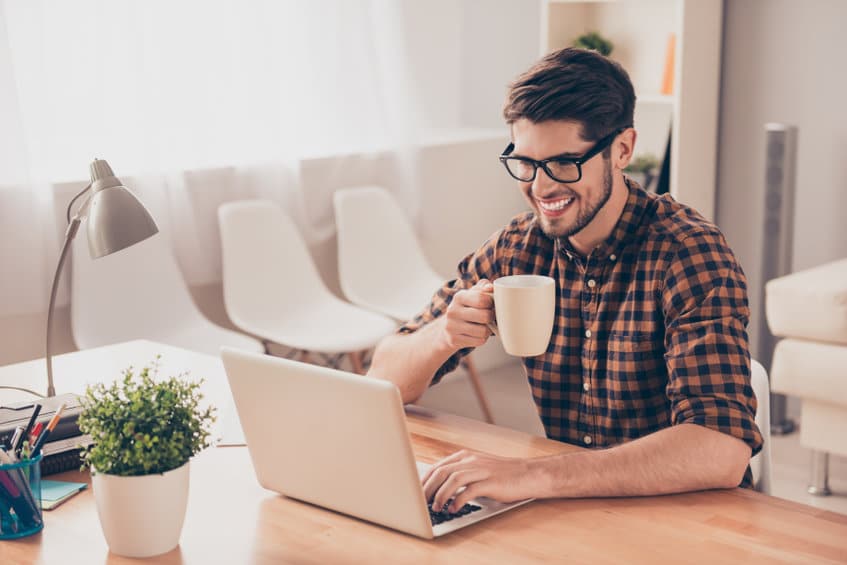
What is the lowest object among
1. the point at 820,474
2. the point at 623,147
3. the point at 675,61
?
the point at 820,474

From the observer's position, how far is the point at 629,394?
5.77 feet

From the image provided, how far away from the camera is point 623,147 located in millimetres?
1798

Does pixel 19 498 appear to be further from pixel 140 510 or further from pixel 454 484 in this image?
pixel 454 484

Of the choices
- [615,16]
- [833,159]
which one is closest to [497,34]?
[615,16]

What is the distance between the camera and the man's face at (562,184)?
67.4 inches

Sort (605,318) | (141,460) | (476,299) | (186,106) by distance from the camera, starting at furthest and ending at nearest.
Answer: (186,106) → (605,318) → (476,299) → (141,460)

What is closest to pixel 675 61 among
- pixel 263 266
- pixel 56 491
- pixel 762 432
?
pixel 263 266

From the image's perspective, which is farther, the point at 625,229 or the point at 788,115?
the point at 788,115

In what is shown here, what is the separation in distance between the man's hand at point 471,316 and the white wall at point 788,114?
243 cm

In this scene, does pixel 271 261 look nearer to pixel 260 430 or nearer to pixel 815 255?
pixel 815 255

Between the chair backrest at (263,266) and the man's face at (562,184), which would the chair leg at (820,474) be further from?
the man's face at (562,184)

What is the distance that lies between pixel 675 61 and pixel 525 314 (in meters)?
2.83

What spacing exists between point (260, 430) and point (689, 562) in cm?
57

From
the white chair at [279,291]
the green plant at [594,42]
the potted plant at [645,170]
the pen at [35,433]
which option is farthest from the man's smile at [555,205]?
the green plant at [594,42]
